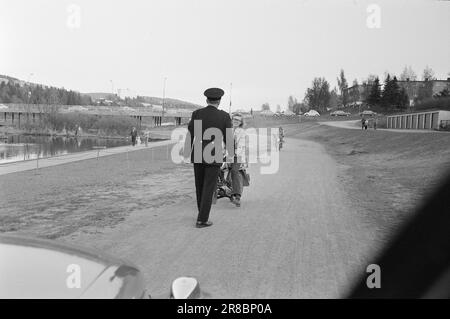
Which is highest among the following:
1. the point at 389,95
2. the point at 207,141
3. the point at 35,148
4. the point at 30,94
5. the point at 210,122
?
the point at 30,94

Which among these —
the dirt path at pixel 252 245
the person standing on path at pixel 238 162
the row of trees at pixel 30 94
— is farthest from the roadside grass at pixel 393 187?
the row of trees at pixel 30 94

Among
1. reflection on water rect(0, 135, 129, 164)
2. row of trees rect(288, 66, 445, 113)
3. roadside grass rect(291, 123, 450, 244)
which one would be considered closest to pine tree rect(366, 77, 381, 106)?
row of trees rect(288, 66, 445, 113)

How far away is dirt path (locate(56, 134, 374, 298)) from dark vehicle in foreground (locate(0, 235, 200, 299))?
100 centimetres

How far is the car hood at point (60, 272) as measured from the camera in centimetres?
190

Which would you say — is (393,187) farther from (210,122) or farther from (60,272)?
(60,272)

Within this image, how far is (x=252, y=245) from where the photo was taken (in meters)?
5.79

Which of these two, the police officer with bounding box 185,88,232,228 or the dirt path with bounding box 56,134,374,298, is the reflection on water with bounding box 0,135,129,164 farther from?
the police officer with bounding box 185,88,232,228

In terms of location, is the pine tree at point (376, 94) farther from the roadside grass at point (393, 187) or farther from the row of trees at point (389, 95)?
the roadside grass at point (393, 187)

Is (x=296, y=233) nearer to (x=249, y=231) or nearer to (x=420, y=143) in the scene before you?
(x=249, y=231)

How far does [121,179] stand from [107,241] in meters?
8.82

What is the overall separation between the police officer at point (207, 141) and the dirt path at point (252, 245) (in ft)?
2.27

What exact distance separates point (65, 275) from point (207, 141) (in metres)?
4.55

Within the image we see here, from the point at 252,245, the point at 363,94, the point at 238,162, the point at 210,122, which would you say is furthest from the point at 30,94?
the point at 252,245

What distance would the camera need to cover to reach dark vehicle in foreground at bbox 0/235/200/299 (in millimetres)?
1896
